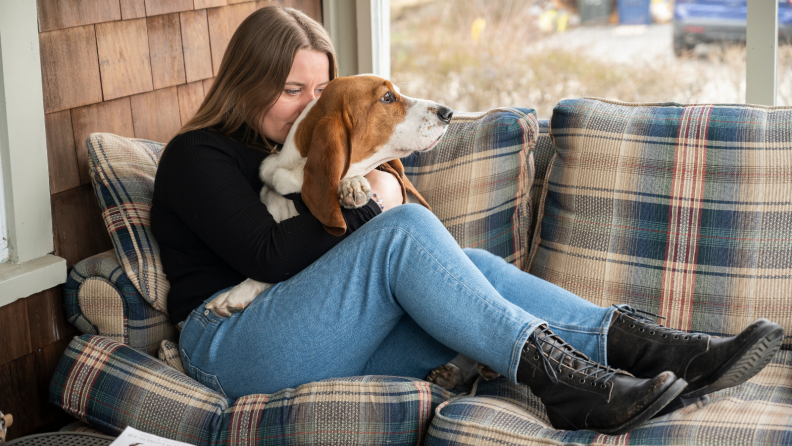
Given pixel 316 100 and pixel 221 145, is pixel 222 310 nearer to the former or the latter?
pixel 221 145

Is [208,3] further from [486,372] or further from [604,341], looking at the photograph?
[604,341]

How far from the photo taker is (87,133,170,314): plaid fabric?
64.8 inches

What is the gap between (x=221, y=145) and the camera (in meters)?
1.57

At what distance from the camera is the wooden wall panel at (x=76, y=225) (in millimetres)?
1767

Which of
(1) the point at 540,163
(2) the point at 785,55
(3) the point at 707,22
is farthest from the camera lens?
(3) the point at 707,22

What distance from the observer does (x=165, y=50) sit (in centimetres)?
207

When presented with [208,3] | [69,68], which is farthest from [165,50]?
[69,68]

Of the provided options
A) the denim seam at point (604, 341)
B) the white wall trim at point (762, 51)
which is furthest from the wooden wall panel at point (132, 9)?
the white wall trim at point (762, 51)

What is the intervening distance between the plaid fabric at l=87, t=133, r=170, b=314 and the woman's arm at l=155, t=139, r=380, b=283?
21cm

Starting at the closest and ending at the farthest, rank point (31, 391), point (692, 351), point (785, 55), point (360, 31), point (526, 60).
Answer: point (692, 351), point (31, 391), point (785, 55), point (360, 31), point (526, 60)

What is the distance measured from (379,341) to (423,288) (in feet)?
0.66

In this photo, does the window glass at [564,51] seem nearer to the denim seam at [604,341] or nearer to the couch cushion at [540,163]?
the couch cushion at [540,163]

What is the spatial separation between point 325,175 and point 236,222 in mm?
223

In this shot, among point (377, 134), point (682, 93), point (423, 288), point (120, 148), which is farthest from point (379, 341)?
Answer: point (682, 93)
